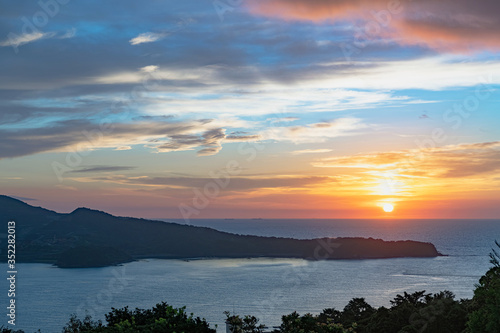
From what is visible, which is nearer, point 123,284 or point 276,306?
point 276,306

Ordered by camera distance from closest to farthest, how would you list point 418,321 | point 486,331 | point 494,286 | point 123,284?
point 486,331, point 494,286, point 418,321, point 123,284

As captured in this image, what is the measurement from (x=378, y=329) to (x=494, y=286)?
39.1ft

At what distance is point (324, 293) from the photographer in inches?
6634

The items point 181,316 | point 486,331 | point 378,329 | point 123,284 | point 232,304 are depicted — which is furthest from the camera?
point 123,284

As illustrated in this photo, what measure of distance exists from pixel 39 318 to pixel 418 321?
123 metres

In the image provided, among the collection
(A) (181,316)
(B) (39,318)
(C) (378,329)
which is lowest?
(B) (39,318)

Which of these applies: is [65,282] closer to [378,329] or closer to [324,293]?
[324,293]

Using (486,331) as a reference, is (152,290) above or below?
below

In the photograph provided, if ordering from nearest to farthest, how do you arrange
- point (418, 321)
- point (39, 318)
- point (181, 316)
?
point (181, 316), point (418, 321), point (39, 318)

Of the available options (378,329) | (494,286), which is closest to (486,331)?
(494,286)

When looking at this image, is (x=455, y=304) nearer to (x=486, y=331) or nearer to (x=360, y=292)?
(x=486, y=331)

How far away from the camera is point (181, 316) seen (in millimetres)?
24719

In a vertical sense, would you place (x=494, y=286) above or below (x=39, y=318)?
above

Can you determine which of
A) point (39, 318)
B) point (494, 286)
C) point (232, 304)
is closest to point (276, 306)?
point (232, 304)
